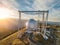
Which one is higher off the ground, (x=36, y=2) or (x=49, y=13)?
(x=36, y=2)

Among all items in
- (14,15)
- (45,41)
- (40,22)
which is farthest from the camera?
(40,22)

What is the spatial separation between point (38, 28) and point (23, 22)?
21.9 inches

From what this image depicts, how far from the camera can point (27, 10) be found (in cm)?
305

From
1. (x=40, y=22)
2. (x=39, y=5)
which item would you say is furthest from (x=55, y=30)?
(x=39, y=5)

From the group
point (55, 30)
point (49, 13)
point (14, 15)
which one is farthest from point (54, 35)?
point (14, 15)

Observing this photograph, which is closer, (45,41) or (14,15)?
(45,41)

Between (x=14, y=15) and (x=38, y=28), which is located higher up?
(x=14, y=15)

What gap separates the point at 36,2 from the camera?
2947 millimetres

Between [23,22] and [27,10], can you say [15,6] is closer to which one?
[27,10]

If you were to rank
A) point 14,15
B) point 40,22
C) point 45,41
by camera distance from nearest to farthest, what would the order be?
point 45,41
point 14,15
point 40,22

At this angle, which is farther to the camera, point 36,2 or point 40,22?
point 40,22

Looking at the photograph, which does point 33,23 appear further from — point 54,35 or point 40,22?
point 54,35

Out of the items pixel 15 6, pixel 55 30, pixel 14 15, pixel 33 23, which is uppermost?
pixel 15 6

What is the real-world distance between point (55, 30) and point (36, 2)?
1.07 metres
